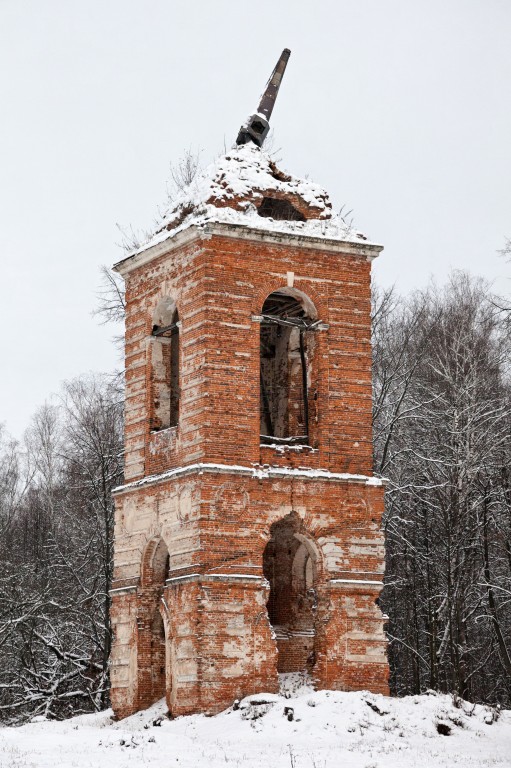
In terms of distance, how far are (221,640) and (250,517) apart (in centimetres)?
190

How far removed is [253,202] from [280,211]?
2.56ft

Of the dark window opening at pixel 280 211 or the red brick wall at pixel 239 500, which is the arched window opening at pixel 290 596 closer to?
the red brick wall at pixel 239 500

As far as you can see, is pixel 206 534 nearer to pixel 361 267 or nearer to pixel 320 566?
pixel 320 566

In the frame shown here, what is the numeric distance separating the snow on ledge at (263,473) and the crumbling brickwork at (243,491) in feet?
0.09

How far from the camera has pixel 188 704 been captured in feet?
66.4

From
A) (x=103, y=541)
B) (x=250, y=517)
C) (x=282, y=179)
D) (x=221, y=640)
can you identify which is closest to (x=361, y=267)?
(x=282, y=179)

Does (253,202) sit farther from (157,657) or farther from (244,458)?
(157,657)

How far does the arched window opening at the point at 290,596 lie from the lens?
73.7ft

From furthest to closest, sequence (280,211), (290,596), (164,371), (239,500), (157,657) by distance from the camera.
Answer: (164,371) < (280,211) < (290,596) < (157,657) < (239,500)

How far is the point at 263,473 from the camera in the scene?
2130 cm

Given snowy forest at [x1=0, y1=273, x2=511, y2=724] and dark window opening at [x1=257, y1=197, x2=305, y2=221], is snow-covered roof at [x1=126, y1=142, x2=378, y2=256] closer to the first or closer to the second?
dark window opening at [x1=257, y1=197, x2=305, y2=221]

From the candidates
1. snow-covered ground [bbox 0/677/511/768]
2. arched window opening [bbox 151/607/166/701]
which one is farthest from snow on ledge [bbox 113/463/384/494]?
snow-covered ground [bbox 0/677/511/768]

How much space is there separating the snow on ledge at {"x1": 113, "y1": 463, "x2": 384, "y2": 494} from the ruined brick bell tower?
0.11 feet

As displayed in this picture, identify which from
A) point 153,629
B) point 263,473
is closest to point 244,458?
point 263,473
